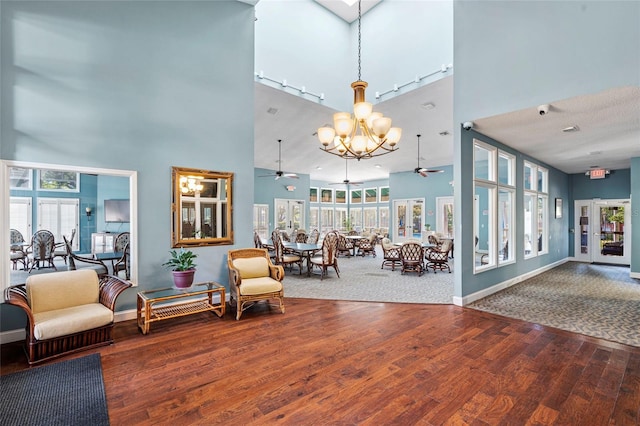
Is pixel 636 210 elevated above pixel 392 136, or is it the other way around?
pixel 392 136

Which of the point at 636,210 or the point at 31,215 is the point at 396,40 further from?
the point at 31,215

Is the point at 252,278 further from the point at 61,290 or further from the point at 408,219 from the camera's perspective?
the point at 408,219

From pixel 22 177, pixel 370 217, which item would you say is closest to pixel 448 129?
pixel 370 217

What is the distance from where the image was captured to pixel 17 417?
209 centimetres

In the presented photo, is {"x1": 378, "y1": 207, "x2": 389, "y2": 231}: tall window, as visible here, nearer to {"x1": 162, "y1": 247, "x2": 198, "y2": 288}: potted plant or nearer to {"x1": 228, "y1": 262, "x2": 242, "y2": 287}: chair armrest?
{"x1": 228, "y1": 262, "x2": 242, "y2": 287}: chair armrest

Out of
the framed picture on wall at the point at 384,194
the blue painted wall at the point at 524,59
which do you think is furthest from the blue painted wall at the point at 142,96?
the framed picture on wall at the point at 384,194

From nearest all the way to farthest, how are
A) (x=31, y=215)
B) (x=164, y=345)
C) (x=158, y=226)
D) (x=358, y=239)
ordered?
(x=164, y=345), (x=158, y=226), (x=31, y=215), (x=358, y=239)

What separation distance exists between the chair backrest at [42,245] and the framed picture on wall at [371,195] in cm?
1284

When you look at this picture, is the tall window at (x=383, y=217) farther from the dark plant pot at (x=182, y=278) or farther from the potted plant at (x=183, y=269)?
the dark plant pot at (x=182, y=278)

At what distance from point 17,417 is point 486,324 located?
15.8 ft

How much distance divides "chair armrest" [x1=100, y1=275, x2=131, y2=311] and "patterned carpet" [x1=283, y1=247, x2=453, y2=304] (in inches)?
107

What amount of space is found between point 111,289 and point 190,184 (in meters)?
1.78

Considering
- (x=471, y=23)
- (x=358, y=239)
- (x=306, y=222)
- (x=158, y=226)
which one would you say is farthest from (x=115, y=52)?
(x=306, y=222)

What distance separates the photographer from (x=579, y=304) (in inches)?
191
